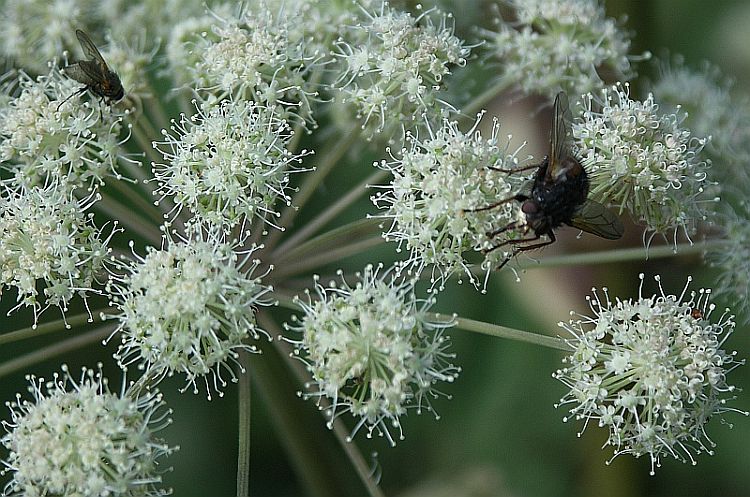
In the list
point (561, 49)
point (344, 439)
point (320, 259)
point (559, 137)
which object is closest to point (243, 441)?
point (344, 439)

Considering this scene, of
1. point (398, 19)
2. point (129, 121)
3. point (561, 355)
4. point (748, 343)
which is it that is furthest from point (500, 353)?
point (129, 121)

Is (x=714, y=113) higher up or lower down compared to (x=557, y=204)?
higher up

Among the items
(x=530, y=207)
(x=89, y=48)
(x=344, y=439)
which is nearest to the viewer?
(x=530, y=207)

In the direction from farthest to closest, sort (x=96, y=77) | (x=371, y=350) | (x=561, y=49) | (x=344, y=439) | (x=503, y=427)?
(x=503, y=427) < (x=561, y=49) < (x=96, y=77) < (x=344, y=439) < (x=371, y=350)

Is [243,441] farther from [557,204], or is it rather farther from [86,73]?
[86,73]

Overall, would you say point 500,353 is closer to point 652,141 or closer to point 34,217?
point 652,141

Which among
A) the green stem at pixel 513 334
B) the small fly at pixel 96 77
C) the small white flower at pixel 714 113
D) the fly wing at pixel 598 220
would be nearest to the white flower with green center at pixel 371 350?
the green stem at pixel 513 334

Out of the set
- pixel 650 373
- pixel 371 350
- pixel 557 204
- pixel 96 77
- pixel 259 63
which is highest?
pixel 96 77
